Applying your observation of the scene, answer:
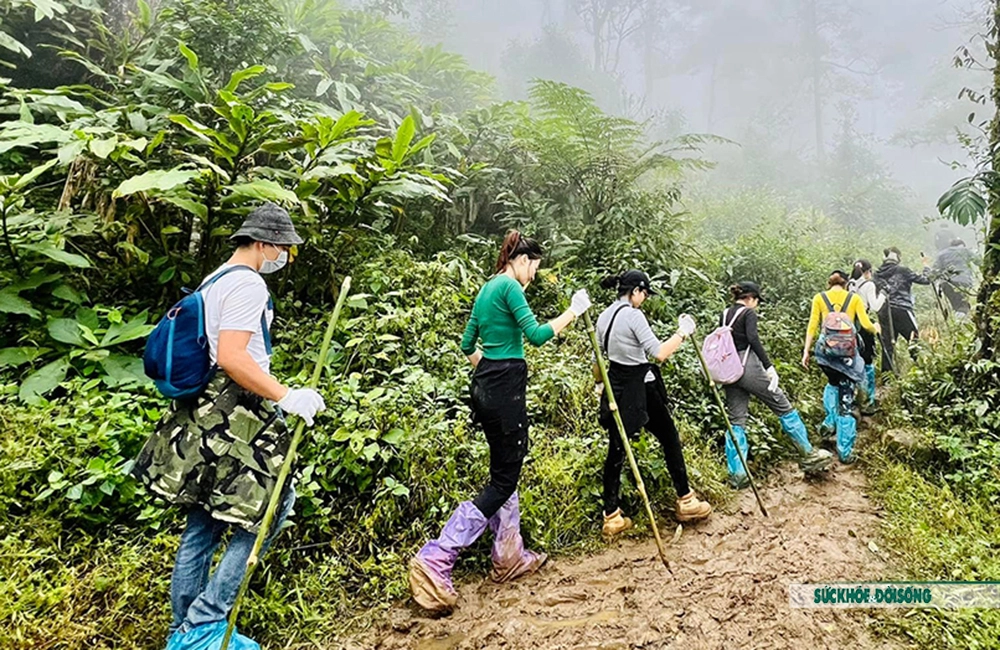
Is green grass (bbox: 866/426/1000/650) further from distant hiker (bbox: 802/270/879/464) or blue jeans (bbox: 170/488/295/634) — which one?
blue jeans (bbox: 170/488/295/634)

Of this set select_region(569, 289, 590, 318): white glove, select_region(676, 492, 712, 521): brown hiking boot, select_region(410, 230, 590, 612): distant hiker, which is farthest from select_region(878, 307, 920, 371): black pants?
select_region(410, 230, 590, 612): distant hiker

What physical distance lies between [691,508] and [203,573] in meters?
3.46

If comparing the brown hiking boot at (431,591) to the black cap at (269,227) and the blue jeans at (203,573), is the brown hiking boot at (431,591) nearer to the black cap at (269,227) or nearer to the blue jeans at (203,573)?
the blue jeans at (203,573)

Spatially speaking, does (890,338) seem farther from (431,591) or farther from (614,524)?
(431,591)

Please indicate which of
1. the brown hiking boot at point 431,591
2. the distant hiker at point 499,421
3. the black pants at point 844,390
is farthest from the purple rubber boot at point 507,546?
the black pants at point 844,390

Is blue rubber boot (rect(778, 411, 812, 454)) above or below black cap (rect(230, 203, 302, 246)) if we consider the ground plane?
below

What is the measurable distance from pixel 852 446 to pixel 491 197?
5732 millimetres

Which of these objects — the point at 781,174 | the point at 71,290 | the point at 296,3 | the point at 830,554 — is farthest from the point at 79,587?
the point at 781,174

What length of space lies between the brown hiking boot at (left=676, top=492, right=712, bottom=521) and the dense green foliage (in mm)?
290

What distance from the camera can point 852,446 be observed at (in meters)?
5.11

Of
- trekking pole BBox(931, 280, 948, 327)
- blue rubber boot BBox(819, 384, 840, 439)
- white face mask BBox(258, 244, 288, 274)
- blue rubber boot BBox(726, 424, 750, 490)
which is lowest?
blue rubber boot BBox(726, 424, 750, 490)

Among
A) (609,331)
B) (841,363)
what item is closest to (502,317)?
(609,331)

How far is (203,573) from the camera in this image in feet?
7.61

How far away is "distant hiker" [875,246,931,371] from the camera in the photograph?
22.7ft
